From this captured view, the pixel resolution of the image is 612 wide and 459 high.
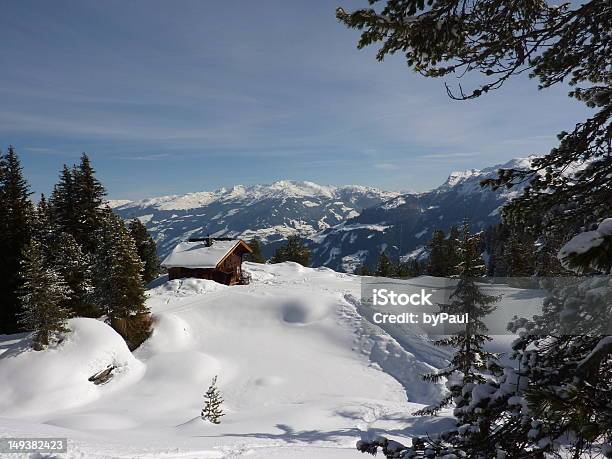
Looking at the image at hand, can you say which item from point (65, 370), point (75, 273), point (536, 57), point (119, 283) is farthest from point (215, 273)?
point (536, 57)

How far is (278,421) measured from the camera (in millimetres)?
17484

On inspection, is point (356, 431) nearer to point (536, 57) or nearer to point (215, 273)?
point (536, 57)

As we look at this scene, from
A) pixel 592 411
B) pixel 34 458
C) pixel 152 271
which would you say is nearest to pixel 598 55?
pixel 592 411

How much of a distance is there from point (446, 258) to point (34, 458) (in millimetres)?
50805

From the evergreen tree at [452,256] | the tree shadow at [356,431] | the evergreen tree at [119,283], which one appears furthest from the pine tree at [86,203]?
the evergreen tree at [452,256]

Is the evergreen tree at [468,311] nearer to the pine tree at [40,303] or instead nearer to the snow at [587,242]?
the snow at [587,242]

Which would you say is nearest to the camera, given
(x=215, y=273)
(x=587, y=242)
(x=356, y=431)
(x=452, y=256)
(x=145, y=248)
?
(x=587, y=242)

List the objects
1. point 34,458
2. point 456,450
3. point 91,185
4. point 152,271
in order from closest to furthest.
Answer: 1. point 456,450
2. point 34,458
3. point 91,185
4. point 152,271

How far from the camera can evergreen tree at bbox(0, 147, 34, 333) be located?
28.8 metres

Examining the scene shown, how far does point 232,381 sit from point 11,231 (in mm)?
21765

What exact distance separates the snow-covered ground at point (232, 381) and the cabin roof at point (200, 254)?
6300 mm

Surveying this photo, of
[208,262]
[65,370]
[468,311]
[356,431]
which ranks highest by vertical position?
[208,262]

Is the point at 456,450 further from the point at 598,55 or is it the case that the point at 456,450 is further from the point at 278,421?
the point at 278,421

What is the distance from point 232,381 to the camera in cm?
2402
